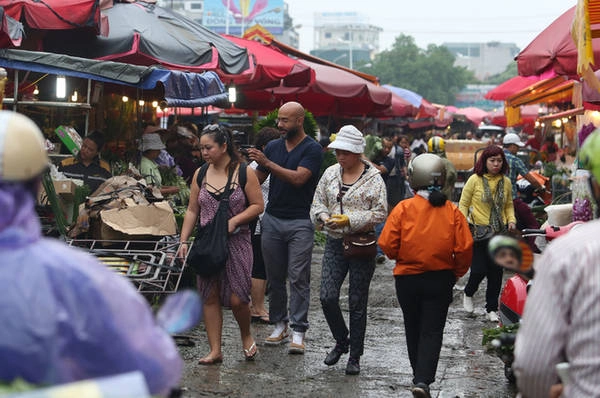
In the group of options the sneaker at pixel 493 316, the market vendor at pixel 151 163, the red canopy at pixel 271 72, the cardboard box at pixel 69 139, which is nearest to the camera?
the sneaker at pixel 493 316

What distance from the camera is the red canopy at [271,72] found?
14.7m

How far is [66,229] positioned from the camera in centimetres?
914

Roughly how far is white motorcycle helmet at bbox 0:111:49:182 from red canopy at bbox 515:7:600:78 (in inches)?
315

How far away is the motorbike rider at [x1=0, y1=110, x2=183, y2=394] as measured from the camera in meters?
2.56

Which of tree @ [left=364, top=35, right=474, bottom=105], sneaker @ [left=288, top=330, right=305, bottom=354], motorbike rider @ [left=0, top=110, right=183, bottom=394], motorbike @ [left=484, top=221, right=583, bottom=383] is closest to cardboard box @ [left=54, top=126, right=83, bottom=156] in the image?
sneaker @ [left=288, top=330, right=305, bottom=354]

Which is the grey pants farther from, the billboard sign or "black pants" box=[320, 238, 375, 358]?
the billboard sign

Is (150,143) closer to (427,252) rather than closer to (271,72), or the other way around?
(271,72)

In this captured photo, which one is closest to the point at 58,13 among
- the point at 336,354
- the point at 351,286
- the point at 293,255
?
the point at 293,255

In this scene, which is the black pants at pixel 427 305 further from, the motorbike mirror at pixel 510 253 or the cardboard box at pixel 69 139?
the cardboard box at pixel 69 139

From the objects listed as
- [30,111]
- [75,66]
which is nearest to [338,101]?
[30,111]

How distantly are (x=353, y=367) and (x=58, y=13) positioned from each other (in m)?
5.42

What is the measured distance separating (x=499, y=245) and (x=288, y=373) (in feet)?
15.4

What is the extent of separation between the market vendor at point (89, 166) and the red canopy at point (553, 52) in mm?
4432

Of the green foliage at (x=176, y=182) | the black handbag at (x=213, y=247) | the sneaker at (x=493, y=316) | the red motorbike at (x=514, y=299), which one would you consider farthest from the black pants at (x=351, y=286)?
the green foliage at (x=176, y=182)
